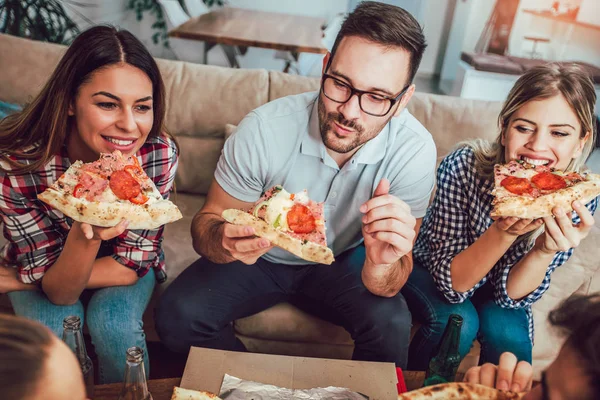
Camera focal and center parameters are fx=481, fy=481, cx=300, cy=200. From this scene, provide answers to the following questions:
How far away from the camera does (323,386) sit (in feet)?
4.52

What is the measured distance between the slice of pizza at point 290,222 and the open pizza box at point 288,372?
0.35 m

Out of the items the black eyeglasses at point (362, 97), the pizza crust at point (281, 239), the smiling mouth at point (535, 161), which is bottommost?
the pizza crust at point (281, 239)

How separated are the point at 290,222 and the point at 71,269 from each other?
74cm

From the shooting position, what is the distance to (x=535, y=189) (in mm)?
1741

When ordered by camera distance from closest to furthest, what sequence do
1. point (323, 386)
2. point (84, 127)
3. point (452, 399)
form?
point (452, 399)
point (323, 386)
point (84, 127)

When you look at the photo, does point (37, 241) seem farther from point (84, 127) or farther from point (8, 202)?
point (84, 127)

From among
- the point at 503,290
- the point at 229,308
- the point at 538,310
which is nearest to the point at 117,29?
the point at 229,308

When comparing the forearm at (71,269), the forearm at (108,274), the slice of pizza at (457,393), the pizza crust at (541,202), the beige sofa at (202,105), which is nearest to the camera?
the slice of pizza at (457,393)

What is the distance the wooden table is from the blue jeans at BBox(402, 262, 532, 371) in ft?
9.89

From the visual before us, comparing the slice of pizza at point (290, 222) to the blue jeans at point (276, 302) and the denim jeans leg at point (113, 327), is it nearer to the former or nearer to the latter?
the blue jeans at point (276, 302)

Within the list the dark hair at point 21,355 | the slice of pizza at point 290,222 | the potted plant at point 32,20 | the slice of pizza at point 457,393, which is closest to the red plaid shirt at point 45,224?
the slice of pizza at point 290,222

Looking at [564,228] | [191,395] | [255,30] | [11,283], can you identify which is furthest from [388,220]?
[255,30]

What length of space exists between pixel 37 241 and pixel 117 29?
0.81m

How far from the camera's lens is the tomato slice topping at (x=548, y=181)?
174cm
